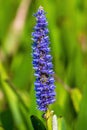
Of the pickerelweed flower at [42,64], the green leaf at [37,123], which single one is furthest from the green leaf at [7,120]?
the pickerelweed flower at [42,64]

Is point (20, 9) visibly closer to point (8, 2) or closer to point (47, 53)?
point (8, 2)

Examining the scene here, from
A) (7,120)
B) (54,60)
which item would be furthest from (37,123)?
(54,60)

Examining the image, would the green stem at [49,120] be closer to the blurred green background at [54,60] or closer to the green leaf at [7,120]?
the blurred green background at [54,60]

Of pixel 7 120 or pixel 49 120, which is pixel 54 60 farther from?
pixel 49 120

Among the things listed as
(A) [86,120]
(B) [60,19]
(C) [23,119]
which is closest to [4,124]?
(C) [23,119]

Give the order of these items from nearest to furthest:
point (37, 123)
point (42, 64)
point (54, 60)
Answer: point (42, 64) → point (37, 123) → point (54, 60)

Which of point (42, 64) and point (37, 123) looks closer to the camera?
point (42, 64)
